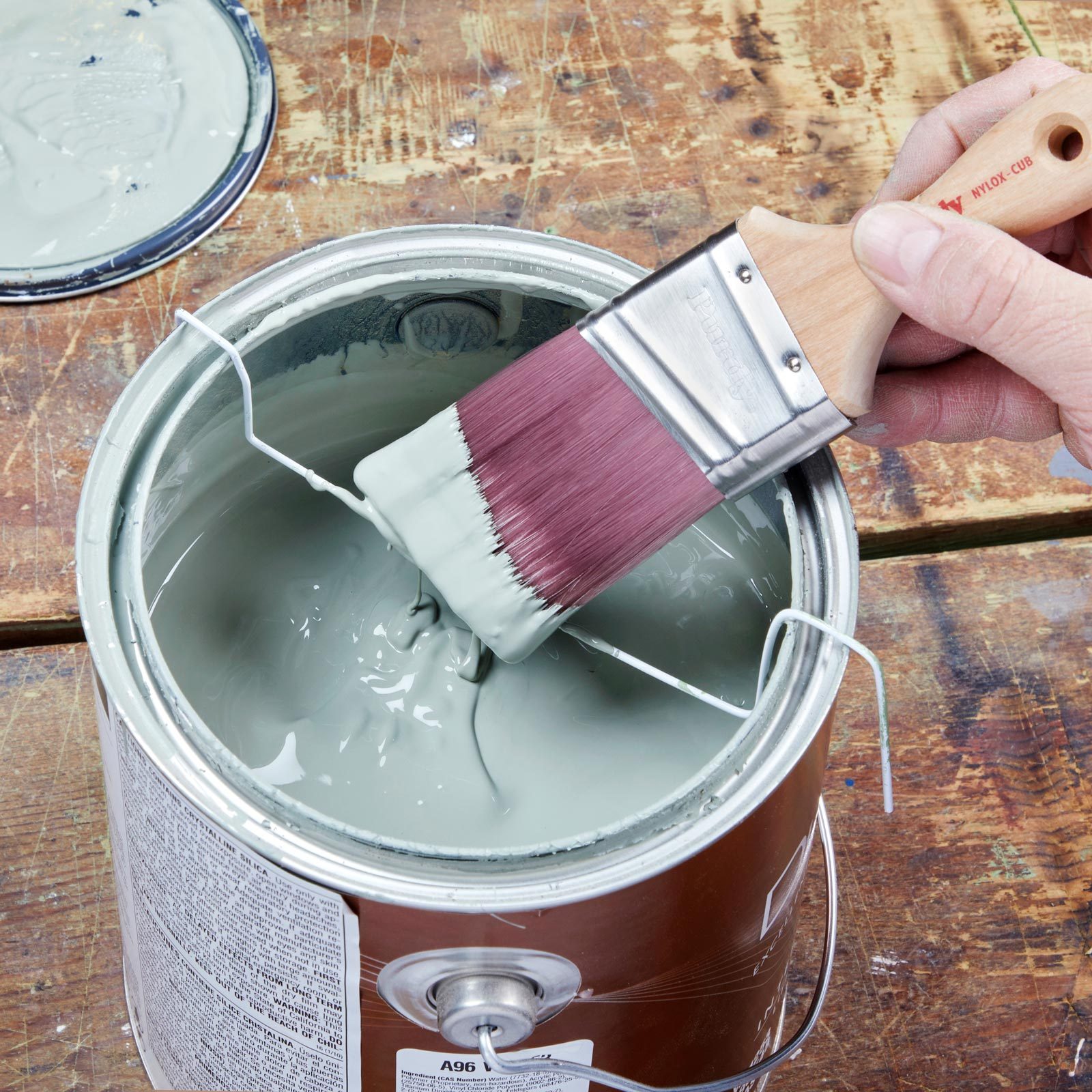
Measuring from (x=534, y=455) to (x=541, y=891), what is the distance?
0.98 ft

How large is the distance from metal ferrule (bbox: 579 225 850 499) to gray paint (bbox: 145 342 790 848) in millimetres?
137

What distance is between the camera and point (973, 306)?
0.75 meters

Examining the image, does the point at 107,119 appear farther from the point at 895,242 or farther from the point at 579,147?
the point at 895,242

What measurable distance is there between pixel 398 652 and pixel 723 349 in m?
0.42

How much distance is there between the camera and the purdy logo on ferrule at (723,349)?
0.75 m

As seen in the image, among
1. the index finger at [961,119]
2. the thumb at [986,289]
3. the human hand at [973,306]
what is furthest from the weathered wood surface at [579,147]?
the thumb at [986,289]

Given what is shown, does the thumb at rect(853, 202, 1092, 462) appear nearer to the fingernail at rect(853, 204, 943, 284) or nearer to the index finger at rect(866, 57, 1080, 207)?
the fingernail at rect(853, 204, 943, 284)

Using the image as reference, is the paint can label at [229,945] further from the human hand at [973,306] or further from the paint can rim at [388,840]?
the human hand at [973,306]

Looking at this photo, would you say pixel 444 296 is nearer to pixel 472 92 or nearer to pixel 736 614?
pixel 736 614

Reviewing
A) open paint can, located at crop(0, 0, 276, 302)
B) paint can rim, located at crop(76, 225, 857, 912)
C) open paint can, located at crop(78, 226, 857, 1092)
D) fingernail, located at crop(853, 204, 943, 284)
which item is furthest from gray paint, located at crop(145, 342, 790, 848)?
open paint can, located at crop(0, 0, 276, 302)

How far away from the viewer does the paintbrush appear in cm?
72

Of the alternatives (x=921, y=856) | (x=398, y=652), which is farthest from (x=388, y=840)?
(x=921, y=856)

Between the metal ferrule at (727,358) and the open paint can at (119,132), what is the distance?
69cm

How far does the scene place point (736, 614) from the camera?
975 mm
